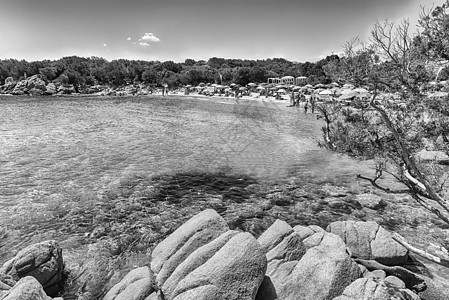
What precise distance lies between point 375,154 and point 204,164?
1446 centimetres

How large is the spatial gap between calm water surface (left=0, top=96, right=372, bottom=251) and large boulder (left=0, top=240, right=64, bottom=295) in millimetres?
5160

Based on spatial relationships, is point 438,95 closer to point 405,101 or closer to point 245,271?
point 405,101

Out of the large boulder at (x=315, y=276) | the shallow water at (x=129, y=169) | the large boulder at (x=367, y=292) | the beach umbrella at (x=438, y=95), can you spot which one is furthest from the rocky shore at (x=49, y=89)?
the large boulder at (x=367, y=292)

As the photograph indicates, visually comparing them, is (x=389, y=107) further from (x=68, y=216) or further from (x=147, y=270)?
(x=68, y=216)

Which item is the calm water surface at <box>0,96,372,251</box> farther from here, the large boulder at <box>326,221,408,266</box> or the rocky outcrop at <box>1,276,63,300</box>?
the large boulder at <box>326,221,408,266</box>

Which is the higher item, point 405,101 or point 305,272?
point 405,101

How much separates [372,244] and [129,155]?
21421 mm

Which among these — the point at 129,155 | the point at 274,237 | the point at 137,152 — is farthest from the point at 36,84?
the point at 274,237

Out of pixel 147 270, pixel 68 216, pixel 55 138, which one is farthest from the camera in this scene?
pixel 55 138

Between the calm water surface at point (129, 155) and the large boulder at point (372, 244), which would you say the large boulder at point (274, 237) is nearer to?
the large boulder at point (372, 244)

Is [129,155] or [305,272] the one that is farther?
[129,155]

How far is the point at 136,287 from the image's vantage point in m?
7.20

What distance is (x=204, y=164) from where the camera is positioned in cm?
2348

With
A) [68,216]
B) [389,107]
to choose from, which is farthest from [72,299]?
[389,107]
